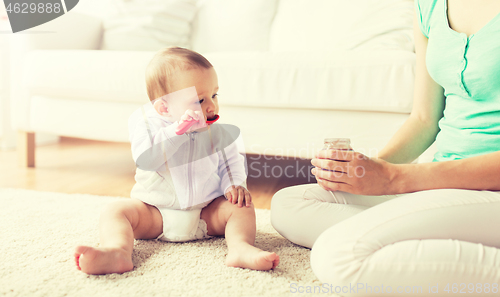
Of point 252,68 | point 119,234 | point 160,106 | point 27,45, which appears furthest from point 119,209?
point 27,45

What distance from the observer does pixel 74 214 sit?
1.04 metres

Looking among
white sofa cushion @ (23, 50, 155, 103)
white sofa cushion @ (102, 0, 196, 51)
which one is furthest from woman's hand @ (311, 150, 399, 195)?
white sofa cushion @ (102, 0, 196, 51)

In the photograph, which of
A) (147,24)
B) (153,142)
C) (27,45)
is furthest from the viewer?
(147,24)

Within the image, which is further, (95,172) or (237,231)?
(95,172)

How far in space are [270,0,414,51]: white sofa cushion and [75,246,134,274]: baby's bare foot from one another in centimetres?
112

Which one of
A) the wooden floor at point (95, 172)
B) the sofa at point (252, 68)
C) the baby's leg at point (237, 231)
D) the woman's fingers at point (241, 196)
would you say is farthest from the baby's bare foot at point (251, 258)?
the sofa at point (252, 68)

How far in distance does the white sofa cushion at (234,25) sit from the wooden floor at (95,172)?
597 mm

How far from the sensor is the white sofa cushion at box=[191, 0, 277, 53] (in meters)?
1.90

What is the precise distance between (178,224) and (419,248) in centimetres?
50

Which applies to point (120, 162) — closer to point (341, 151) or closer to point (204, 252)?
point (204, 252)

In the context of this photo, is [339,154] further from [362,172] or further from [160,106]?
[160,106]

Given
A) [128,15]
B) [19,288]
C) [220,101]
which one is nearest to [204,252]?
[19,288]

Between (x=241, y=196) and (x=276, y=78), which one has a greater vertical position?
(x=276, y=78)

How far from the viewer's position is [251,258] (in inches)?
27.0
